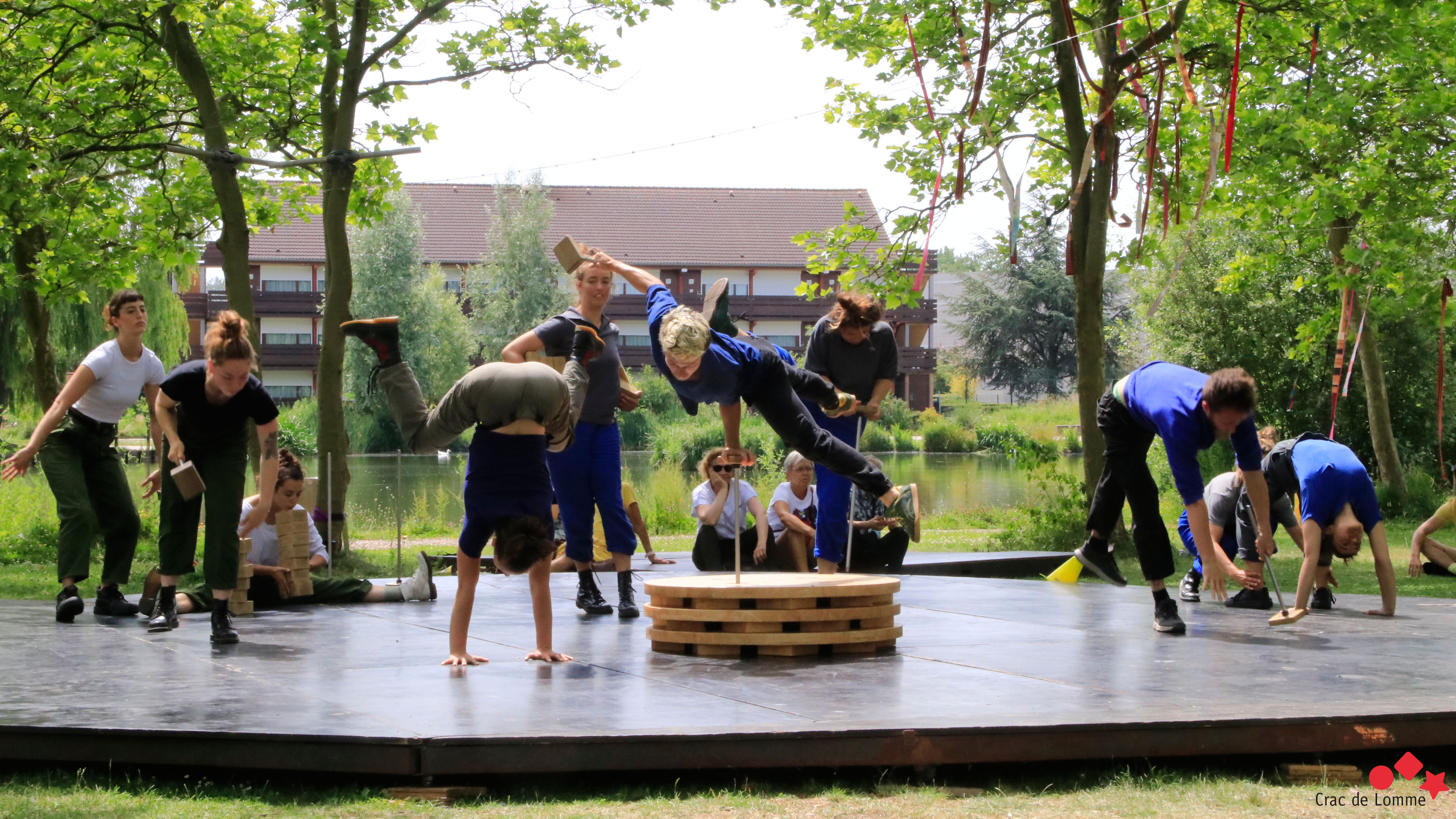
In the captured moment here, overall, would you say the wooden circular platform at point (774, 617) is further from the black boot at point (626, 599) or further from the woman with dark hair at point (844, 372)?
the woman with dark hair at point (844, 372)

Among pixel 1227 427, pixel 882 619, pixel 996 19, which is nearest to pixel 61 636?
pixel 882 619

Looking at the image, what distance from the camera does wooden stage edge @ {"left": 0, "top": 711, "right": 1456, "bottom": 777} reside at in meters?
3.50

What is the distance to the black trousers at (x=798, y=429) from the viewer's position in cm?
557

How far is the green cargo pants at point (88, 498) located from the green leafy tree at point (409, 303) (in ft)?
109

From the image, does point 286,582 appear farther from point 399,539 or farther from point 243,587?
point 399,539

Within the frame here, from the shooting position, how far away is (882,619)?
208 inches

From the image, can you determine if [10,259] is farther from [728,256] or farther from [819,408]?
[728,256]

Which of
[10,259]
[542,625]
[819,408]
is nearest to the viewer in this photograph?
[542,625]

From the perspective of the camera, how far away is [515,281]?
149 feet

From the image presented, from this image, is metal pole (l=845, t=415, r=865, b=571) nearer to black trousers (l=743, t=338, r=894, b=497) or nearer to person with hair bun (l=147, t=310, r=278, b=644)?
black trousers (l=743, t=338, r=894, b=497)

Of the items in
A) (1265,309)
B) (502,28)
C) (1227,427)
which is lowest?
(1227,427)

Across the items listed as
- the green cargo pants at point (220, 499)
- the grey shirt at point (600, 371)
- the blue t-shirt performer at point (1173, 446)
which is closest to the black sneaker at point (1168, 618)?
the blue t-shirt performer at point (1173, 446)

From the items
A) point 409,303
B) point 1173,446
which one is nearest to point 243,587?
point 1173,446

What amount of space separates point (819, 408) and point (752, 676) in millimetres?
2567
